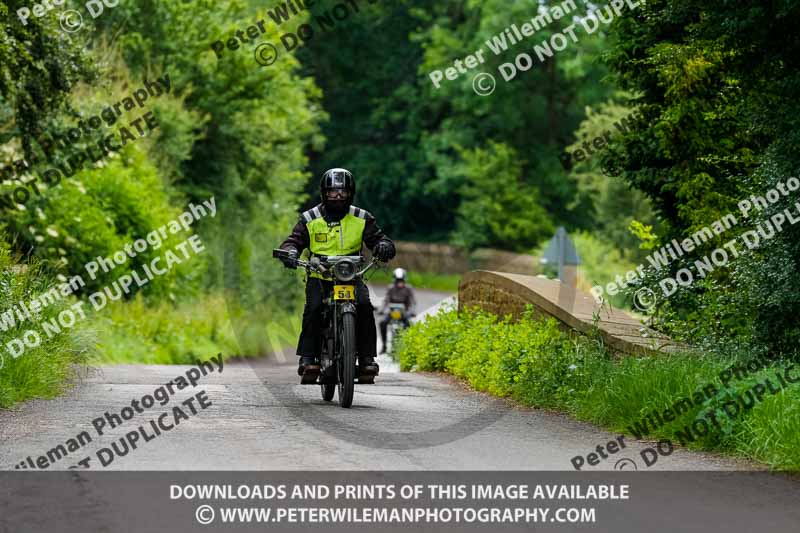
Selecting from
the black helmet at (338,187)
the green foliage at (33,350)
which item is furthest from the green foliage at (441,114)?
the black helmet at (338,187)

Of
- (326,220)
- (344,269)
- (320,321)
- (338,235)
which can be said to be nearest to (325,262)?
(344,269)

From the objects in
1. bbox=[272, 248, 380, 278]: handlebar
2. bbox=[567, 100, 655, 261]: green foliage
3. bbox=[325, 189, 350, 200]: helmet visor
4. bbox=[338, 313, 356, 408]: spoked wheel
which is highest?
bbox=[325, 189, 350, 200]: helmet visor

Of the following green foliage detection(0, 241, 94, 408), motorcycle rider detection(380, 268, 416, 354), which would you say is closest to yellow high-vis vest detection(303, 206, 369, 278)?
green foliage detection(0, 241, 94, 408)

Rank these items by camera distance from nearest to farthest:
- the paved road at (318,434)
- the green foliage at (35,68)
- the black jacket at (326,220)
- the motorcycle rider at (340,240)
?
the paved road at (318,434)
the motorcycle rider at (340,240)
the black jacket at (326,220)
the green foliage at (35,68)

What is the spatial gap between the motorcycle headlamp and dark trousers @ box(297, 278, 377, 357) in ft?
0.66

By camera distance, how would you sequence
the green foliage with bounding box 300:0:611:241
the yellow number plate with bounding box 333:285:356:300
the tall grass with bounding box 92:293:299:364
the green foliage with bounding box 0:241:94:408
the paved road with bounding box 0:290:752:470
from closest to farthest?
1. the paved road with bounding box 0:290:752:470
2. the yellow number plate with bounding box 333:285:356:300
3. the green foliage with bounding box 0:241:94:408
4. the tall grass with bounding box 92:293:299:364
5. the green foliage with bounding box 300:0:611:241

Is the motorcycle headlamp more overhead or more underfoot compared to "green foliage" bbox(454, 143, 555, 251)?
more overhead

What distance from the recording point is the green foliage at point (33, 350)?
11664mm

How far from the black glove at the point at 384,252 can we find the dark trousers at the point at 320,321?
26 centimetres

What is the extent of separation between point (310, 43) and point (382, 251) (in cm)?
5626

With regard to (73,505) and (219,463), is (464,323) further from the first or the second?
(73,505)

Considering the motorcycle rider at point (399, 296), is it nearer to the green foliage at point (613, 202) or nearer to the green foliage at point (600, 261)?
the green foliage at point (600, 261)

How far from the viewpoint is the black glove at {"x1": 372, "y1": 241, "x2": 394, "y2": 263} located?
11297 millimetres

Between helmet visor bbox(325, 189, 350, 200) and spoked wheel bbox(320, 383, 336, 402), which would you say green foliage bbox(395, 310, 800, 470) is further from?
helmet visor bbox(325, 189, 350, 200)
